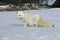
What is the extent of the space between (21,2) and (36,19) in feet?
56.9

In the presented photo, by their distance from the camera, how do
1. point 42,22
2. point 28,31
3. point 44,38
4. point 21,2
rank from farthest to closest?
point 21,2 < point 42,22 < point 28,31 < point 44,38

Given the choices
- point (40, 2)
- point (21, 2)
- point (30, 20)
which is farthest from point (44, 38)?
point (40, 2)

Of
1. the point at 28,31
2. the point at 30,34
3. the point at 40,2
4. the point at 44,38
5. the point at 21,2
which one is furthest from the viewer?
the point at 40,2

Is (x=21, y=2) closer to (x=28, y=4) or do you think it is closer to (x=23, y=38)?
(x=28, y=4)

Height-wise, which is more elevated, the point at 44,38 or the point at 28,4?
the point at 44,38

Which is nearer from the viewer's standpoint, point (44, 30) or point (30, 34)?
point (30, 34)

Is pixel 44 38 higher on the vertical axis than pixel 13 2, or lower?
higher

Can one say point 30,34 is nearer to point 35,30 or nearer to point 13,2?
point 35,30

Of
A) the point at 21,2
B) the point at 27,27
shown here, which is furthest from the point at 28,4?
the point at 27,27

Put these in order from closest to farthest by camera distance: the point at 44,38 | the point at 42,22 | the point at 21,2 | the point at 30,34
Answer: the point at 44,38, the point at 30,34, the point at 42,22, the point at 21,2

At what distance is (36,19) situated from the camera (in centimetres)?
722

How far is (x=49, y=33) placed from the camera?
21.5 feet

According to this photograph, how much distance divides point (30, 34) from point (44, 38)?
75cm

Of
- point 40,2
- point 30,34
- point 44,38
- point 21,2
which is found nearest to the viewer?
point 44,38
